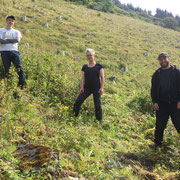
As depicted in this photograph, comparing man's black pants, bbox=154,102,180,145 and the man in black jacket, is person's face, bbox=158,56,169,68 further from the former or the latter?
man's black pants, bbox=154,102,180,145

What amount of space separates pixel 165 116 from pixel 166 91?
67cm

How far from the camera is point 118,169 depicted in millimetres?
3330

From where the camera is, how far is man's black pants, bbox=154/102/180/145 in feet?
13.2

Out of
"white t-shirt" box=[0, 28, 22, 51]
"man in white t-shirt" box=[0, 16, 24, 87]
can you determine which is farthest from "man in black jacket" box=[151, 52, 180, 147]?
"white t-shirt" box=[0, 28, 22, 51]

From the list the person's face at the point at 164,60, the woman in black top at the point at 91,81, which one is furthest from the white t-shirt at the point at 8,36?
the person's face at the point at 164,60

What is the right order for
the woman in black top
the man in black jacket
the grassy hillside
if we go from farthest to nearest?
the woman in black top → the man in black jacket → the grassy hillside

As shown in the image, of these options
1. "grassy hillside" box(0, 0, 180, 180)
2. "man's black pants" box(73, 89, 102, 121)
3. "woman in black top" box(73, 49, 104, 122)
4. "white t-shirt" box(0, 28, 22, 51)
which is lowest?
"grassy hillside" box(0, 0, 180, 180)

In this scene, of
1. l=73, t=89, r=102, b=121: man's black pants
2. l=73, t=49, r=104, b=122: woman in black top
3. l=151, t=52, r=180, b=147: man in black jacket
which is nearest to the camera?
l=151, t=52, r=180, b=147: man in black jacket

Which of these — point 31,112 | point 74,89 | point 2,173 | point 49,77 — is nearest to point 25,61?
point 49,77

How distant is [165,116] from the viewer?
427cm

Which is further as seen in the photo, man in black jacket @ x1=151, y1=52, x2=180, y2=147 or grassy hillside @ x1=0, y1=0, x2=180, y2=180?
man in black jacket @ x1=151, y1=52, x2=180, y2=147

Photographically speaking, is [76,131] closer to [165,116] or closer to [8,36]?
[165,116]

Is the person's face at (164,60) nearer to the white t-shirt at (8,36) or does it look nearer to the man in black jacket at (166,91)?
the man in black jacket at (166,91)

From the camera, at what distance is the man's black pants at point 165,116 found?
4027 millimetres
